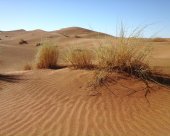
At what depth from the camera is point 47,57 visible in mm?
11211

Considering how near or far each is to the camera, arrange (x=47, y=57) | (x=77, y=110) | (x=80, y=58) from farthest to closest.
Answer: (x=47, y=57) < (x=80, y=58) < (x=77, y=110)

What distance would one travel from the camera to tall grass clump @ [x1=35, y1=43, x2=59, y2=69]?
11188 mm

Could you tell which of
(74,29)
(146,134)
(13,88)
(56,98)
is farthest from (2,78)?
(74,29)

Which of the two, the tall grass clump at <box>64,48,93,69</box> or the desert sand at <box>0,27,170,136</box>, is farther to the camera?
the tall grass clump at <box>64,48,93,69</box>

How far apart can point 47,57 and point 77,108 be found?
188 inches

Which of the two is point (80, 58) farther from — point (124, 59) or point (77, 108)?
point (77, 108)

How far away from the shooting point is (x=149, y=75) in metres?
8.67

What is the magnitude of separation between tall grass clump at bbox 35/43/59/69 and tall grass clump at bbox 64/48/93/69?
116 centimetres

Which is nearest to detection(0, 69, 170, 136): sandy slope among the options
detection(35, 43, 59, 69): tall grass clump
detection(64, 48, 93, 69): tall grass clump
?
detection(64, 48, 93, 69): tall grass clump

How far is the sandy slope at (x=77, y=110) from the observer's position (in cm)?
559

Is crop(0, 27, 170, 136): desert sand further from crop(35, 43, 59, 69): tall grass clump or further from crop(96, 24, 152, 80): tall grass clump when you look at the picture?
crop(35, 43, 59, 69): tall grass clump

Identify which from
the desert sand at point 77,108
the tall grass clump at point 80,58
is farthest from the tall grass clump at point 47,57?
the desert sand at point 77,108

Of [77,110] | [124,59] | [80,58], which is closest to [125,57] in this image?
[124,59]

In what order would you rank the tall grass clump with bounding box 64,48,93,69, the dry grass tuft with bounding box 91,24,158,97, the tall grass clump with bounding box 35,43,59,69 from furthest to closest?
the tall grass clump with bounding box 35,43,59,69, the tall grass clump with bounding box 64,48,93,69, the dry grass tuft with bounding box 91,24,158,97
